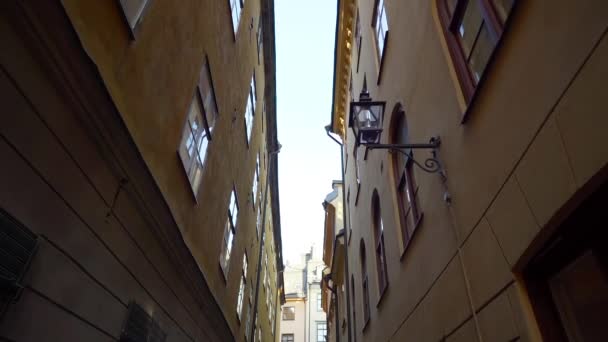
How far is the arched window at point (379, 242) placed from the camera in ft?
28.8

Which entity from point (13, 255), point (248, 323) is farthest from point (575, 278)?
point (248, 323)

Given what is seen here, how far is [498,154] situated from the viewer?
3.45m

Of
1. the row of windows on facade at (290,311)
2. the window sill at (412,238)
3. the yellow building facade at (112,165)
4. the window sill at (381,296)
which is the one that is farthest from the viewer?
the row of windows on facade at (290,311)

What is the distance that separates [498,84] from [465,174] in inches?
40.6

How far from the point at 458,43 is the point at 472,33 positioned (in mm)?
367

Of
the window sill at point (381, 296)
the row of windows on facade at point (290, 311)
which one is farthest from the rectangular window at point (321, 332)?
the window sill at point (381, 296)

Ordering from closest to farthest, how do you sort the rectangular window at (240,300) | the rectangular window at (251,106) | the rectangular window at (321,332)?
1. the rectangular window at (240,300)
2. the rectangular window at (251,106)
3. the rectangular window at (321,332)

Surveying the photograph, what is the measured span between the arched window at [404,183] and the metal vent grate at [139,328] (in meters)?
3.79

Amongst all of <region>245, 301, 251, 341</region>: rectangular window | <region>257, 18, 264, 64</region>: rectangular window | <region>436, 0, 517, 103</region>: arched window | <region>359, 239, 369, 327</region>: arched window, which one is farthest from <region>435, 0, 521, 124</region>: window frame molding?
<region>245, 301, 251, 341</region>: rectangular window

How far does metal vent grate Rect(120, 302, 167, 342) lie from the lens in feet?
15.3

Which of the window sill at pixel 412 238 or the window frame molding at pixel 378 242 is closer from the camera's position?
the window sill at pixel 412 238

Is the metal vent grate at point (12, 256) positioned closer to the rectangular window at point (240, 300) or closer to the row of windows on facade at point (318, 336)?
the rectangular window at point (240, 300)

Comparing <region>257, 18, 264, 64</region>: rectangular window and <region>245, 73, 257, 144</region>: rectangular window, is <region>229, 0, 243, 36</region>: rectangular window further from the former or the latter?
<region>257, 18, 264, 64</region>: rectangular window

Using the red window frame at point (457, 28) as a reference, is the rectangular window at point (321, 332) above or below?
above
